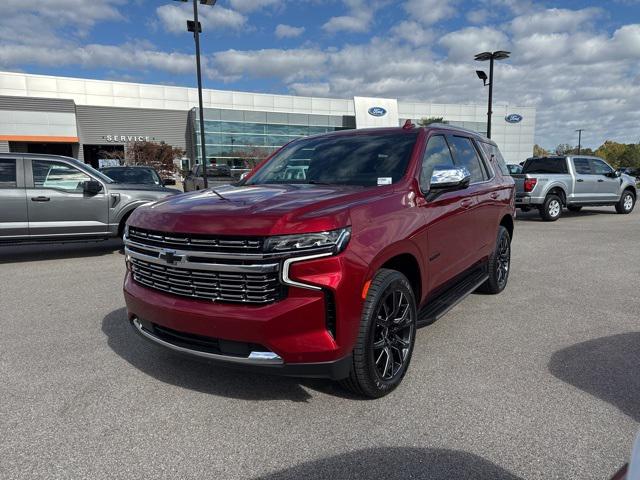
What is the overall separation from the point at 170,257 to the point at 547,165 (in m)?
14.3

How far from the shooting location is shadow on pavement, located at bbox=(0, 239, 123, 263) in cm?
885

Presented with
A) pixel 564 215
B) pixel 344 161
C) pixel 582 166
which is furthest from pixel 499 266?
pixel 564 215

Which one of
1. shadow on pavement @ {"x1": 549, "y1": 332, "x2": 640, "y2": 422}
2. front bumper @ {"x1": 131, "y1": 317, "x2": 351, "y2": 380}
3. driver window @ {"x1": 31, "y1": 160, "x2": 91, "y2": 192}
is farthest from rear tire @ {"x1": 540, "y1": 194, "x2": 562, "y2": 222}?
front bumper @ {"x1": 131, "y1": 317, "x2": 351, "y2": 380}

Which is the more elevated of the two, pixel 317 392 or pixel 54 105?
pixel 54 105

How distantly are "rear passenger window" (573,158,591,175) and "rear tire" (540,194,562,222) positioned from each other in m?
1.28

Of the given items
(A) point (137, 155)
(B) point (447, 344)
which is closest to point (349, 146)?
(B) point (447, 344)

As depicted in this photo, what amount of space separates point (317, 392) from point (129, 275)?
169 cm

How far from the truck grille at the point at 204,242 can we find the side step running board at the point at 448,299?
5.11 feet

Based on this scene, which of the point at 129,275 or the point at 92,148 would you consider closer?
the point at 129,275

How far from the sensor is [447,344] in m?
4.23

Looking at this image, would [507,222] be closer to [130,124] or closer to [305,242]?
Result: [305,242]

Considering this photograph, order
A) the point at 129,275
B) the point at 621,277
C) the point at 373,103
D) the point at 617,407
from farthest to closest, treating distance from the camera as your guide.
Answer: the point at 373,103 → the point at 621,277 → the point at 129,275 → the point at 617,407

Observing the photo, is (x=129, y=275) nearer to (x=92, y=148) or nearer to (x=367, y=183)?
(x=367, y=183)

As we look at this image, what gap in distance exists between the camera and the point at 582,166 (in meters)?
14.7
